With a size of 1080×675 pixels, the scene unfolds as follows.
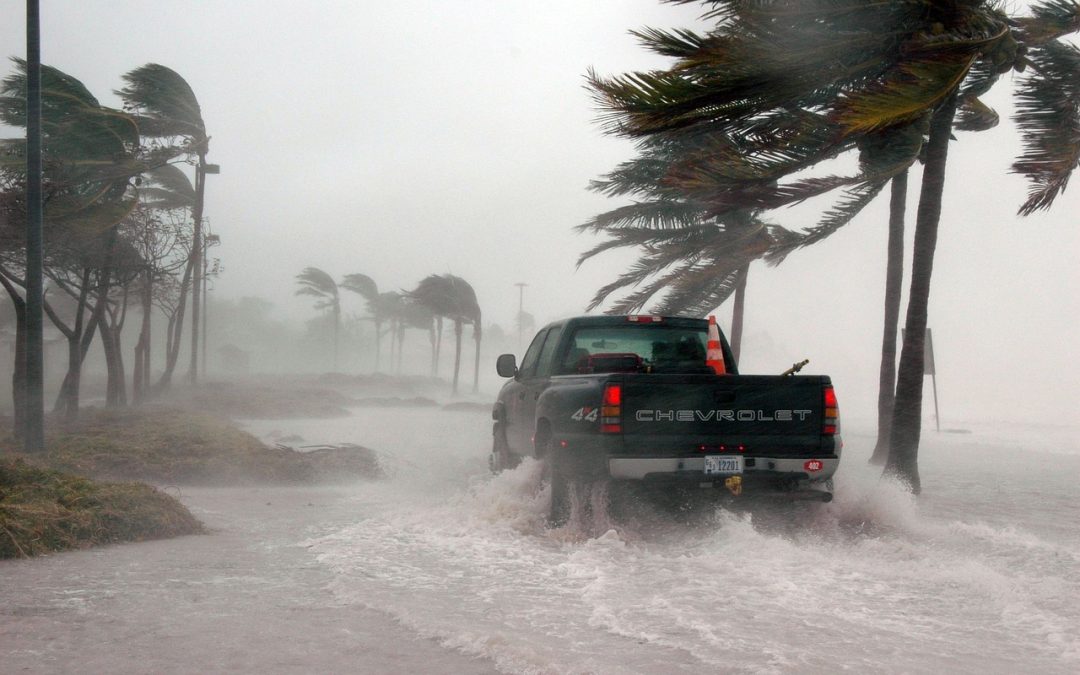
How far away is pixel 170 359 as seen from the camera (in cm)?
3203

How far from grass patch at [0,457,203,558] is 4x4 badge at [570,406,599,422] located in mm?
3450

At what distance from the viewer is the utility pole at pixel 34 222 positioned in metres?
12.5

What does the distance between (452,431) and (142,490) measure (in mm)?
15640

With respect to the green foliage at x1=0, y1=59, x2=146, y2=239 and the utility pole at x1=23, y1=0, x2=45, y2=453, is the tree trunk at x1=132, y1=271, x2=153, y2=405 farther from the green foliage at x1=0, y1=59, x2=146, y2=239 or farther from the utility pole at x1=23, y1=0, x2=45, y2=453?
the utility pole at x1=23, y1=0, x2=45, y2=453

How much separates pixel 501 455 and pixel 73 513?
4.60 m

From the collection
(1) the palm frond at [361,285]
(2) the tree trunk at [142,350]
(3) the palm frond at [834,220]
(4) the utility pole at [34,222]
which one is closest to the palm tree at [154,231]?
(2) the tree trunk at [142,350]

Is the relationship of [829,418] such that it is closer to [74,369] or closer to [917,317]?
[917,317]

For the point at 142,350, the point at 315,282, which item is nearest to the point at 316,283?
the point at 315,282

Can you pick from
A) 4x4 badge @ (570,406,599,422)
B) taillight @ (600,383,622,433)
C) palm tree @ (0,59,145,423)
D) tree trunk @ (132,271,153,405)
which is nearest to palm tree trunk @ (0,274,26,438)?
palm tree @ (0,59,145,423)

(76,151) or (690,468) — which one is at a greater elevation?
(76,151)

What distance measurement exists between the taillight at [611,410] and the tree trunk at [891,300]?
919 cm

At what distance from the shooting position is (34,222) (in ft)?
41.1

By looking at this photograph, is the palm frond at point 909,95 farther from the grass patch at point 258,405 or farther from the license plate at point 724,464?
the grass patch at point 258,405

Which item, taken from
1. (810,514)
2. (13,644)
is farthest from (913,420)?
(13,644)
